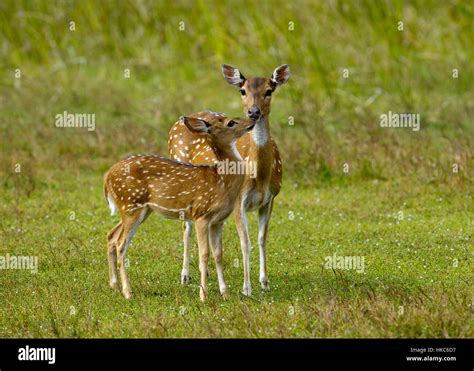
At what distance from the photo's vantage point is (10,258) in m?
10.8

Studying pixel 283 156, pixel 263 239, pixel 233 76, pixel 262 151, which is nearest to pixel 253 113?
pixel 262 151

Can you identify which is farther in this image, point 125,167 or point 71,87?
point 71,87

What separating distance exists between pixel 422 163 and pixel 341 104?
10.6ft

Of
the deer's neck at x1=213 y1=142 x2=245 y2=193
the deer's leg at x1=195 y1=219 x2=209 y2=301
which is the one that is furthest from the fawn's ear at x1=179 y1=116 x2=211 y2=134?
the deer's leg at x1=195 y1=219 x2=209 y2=301

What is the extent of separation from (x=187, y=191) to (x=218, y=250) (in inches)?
22.5

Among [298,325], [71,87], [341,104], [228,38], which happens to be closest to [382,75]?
[341,104]

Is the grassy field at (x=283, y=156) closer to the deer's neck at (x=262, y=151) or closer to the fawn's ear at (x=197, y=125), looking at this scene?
the deer's neck at (x=262, y=151)

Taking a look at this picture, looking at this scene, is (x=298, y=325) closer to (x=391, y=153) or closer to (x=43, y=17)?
(x=391, y=153)

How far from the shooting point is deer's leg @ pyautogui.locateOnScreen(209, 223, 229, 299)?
9297 millimetres

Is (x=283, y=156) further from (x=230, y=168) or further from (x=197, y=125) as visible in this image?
(x=197, y=125)

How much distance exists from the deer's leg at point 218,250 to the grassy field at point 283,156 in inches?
4.3

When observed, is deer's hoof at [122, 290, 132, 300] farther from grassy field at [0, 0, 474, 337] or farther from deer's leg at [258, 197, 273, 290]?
deer's leg at [258, 197, 273, 290]

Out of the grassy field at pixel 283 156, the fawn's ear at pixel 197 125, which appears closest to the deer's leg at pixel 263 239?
the grassy field at pixel 283 156

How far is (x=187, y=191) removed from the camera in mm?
9320
